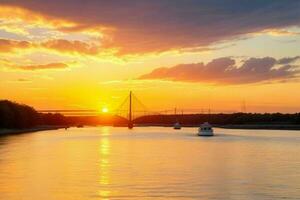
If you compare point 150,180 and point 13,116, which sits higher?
point 13,116

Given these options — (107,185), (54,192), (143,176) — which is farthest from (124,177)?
(54,192)

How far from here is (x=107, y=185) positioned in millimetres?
35406

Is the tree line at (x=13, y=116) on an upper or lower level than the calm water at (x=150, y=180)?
upper

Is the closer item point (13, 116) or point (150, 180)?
point (150, 180)

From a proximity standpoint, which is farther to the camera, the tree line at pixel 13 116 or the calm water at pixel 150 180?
the tree line at pixel 13 116

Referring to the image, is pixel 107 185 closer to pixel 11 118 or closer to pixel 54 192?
pixel 54 192

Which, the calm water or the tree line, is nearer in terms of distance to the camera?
the calm water


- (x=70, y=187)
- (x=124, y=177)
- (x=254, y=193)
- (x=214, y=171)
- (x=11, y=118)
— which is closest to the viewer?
(x=254, y=193)

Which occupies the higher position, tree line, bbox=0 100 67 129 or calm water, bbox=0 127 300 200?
tree line, bbox=0 100 67 129

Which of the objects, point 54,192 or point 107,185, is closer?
point 54,192

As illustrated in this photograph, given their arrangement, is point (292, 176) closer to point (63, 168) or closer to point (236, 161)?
point (236, 161)

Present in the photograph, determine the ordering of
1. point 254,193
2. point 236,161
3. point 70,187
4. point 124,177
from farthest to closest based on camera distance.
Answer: point 236,161 < point 124,177 < point 70,187 < point 254,193

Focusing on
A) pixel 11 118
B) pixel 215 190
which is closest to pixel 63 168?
pixel 215 190

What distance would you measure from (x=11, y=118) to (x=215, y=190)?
132 metres
